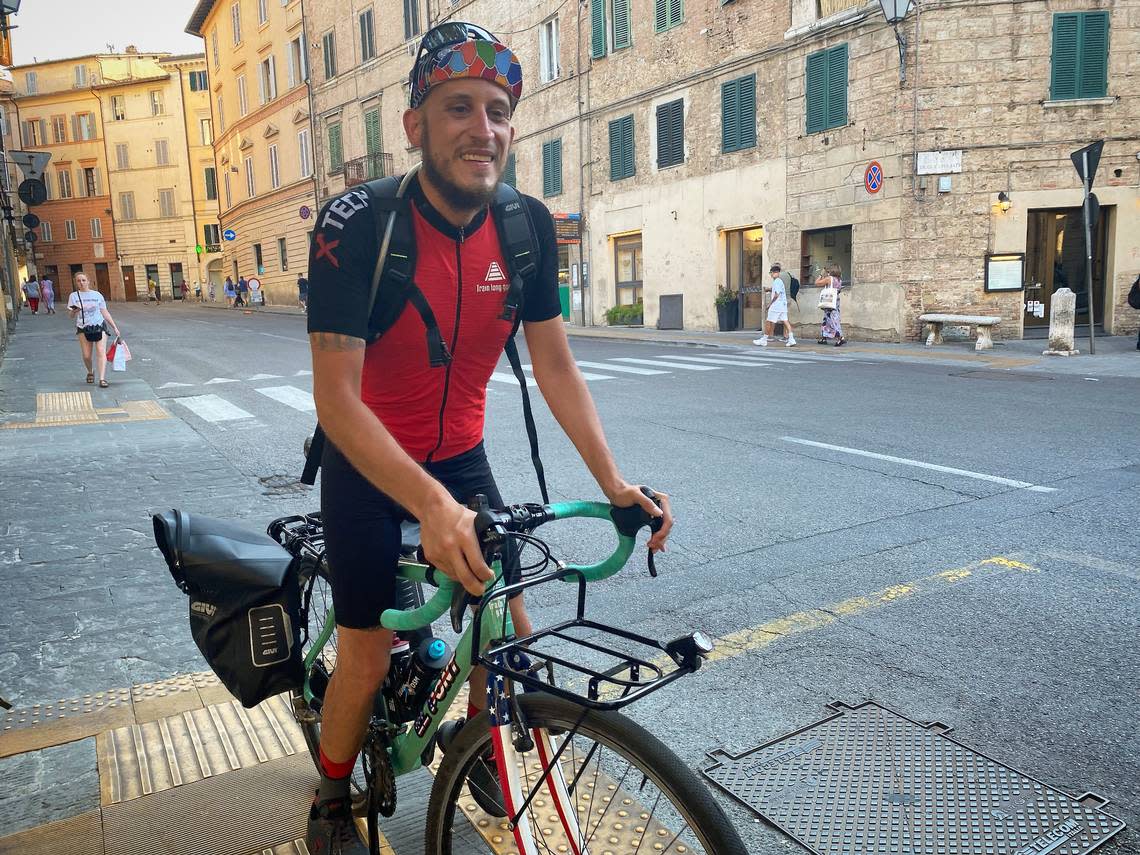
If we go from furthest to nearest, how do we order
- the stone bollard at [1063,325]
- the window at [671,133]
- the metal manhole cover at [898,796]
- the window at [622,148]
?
1. the window at [622,148]
2. the window at [671,133]
3. the stone bollard at [1063,325]
4. the metal manhole cover at [898,796]

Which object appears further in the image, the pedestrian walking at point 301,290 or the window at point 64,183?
the window at point 64,183

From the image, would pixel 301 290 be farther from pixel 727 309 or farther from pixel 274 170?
pixel 727 309

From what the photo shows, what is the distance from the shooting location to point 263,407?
11.1 m

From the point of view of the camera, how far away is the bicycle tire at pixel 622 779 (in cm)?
162

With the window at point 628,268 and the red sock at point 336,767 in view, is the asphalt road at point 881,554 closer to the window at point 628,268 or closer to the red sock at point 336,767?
the red sock at point 336,767

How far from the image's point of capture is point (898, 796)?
2656mm

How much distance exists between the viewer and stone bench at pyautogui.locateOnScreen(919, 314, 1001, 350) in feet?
55.3

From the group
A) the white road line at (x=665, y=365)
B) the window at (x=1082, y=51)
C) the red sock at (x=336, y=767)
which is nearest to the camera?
the red sock at (x=336, y=767)

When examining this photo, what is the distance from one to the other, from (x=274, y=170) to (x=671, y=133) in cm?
2909

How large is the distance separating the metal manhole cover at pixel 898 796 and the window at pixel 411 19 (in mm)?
35530

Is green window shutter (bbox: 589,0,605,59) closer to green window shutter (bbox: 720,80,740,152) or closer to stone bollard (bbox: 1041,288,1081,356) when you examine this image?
green window shutter (bbox: 720,80,740,152)

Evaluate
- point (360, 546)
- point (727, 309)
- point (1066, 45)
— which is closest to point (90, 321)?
point (360, 546)

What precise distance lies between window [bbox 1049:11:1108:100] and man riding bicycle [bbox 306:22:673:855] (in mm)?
19290

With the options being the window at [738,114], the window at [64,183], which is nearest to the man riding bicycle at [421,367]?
the window at [738,114]
